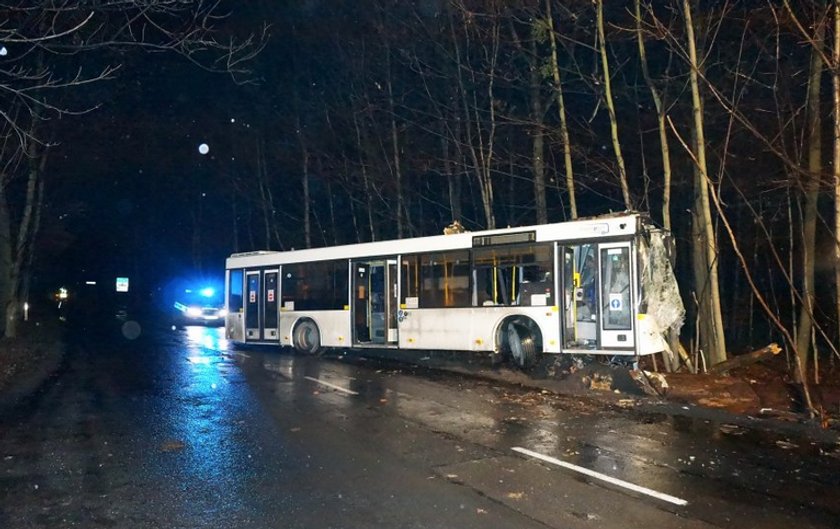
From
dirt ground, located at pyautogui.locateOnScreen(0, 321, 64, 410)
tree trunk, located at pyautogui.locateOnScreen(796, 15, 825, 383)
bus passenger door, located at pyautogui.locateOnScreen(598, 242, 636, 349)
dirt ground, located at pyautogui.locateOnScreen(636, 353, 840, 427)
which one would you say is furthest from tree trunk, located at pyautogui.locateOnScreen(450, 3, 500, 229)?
dirt ground, located at pyautogui.locateOnScreen(0, 321, 64, 410)

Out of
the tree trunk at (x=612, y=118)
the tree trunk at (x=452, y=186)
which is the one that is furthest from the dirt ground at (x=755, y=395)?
the tree trunk at (x=452, y=186)

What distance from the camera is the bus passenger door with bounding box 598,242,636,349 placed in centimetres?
1296

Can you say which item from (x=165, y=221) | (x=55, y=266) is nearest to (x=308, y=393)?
(x=165, y=221)

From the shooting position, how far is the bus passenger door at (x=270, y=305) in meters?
20.9

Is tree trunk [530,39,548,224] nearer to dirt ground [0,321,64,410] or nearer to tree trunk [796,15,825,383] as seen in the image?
tree trunk [796,15,825,383]

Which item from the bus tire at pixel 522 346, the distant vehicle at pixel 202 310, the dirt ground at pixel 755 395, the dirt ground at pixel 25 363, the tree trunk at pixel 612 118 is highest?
the tree trunk at pixel 612 118

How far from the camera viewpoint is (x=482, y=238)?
50.9 feet

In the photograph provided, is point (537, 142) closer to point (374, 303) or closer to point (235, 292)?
point (374, 303)

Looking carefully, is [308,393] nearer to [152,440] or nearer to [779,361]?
[152,440]

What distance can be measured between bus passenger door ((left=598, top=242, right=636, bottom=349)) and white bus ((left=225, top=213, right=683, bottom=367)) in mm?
20

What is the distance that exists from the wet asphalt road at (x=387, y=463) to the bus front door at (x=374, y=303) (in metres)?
5.12

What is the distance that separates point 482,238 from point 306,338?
7.17 m

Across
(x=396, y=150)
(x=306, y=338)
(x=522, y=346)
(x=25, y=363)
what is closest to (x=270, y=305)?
(x=306, y=338)

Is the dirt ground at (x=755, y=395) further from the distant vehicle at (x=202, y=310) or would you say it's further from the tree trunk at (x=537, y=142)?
the distant vehicle at (x=202, y=310)
